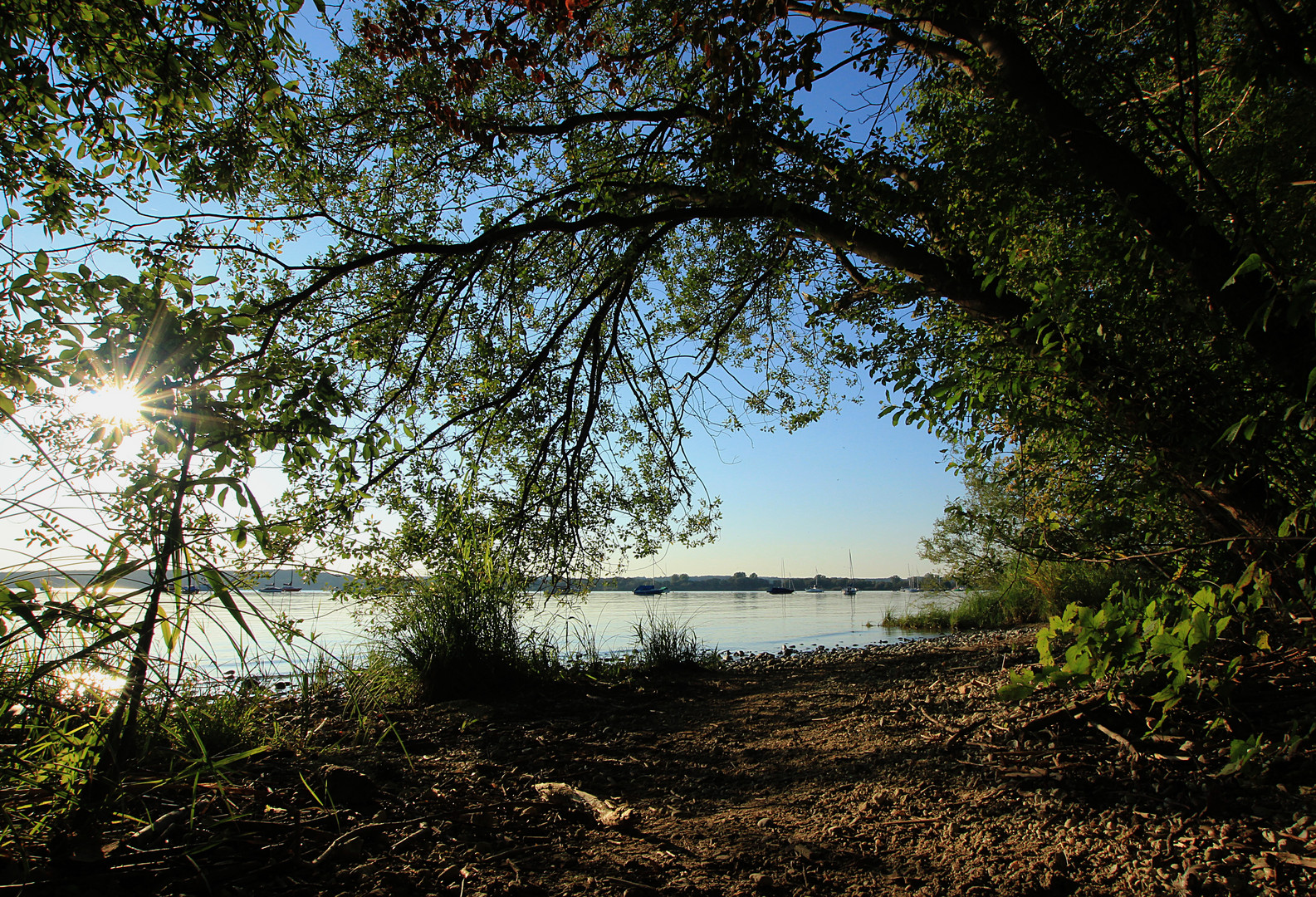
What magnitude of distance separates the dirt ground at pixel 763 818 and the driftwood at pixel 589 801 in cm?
1

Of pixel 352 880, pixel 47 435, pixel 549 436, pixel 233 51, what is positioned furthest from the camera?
pixel 549 436

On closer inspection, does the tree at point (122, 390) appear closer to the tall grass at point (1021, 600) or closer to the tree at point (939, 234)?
the tree at point (939, 234)

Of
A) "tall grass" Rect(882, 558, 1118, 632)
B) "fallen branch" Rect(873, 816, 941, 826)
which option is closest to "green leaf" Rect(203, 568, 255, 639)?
Result: "fallen branch" Rect(873, 816, 941, 826)

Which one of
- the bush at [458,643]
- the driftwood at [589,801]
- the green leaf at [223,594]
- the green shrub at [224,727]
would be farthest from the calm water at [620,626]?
the driftwood at [589,801]

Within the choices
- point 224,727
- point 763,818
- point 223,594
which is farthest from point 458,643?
point 223,594

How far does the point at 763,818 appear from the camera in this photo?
7.57ft

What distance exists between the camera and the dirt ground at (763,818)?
66.3 inches

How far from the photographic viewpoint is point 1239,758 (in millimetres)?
1611

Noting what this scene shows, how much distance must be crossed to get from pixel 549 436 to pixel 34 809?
4.75m

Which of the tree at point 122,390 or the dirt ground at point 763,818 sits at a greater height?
the tree at point 122,390

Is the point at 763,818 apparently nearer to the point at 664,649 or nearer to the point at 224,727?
the point at 224,727

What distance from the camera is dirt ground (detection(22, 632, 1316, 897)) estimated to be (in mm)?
1685

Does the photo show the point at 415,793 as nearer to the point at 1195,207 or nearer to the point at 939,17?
the point at 1195,207

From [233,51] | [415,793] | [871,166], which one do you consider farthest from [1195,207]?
[233,51]
